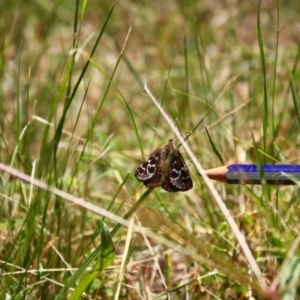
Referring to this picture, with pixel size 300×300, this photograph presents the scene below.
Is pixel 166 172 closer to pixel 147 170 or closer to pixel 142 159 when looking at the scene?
pixel 147 170

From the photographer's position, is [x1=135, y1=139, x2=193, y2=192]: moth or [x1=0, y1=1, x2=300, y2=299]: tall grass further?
[x1=0, y1=1, x2=300, y2=299]: tall grass

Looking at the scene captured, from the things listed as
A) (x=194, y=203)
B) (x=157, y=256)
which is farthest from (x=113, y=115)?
(x=157, y=256)

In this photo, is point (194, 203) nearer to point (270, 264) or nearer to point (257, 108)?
point (270, 264)

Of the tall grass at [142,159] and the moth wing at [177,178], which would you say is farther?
the tall grass at [142,159]

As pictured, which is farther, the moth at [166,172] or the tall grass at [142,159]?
the tall grass at [142,159]

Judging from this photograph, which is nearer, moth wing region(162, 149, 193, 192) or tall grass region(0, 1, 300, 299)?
moth wing region(162, 149, 193, 192)

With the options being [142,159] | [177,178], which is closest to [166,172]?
[177,178]

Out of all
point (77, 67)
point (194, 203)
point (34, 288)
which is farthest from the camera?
point (77, 67)
